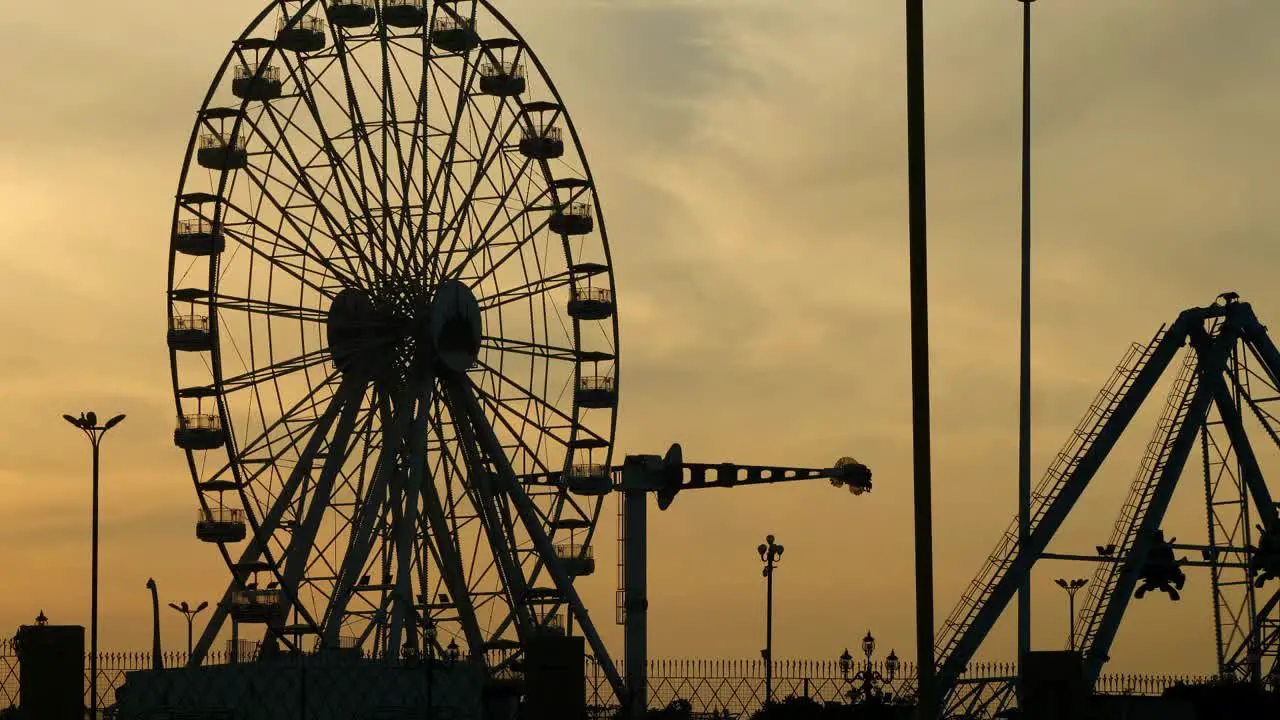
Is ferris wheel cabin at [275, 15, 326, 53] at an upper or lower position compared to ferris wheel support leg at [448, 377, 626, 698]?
upper

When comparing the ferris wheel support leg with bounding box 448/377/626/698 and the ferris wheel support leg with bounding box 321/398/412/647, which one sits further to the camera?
the ferris wheel support leg with bounding box 448/377/626/698

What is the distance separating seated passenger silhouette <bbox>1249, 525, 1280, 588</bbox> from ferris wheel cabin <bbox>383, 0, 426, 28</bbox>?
28168 millimetres

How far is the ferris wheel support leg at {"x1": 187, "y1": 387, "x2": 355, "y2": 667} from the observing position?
63156 mm

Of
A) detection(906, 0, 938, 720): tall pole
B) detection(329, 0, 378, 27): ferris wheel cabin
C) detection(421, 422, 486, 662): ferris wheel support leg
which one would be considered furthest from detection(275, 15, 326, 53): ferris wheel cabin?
detection(906, 0, 938, 720): tall pole

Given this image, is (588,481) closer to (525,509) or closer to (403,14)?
(525,509)

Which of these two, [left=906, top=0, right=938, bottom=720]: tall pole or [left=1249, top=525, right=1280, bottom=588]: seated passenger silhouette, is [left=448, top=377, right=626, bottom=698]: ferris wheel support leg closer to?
[left=1249, top=525, right=1280, bottom=588]: seated passenger silhouette

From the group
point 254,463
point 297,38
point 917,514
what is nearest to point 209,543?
point 254,463

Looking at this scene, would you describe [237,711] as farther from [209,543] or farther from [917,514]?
[917,514]

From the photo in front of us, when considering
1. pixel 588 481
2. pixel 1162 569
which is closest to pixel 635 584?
pixel 588 481

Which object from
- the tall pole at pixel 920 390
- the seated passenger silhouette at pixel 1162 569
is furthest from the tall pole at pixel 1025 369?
the tall pole at pixel 920 390

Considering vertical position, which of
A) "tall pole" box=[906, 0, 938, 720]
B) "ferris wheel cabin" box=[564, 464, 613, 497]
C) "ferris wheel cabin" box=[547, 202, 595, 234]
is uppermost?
"ferris wheel cabin" box=[547, 202, 595, 234]

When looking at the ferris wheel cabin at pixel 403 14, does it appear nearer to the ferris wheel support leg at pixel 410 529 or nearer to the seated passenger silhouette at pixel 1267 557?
the ferris wheel support leg at pixel 410 529

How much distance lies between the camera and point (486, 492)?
2621 inches

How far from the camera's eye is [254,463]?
63.3 metres
